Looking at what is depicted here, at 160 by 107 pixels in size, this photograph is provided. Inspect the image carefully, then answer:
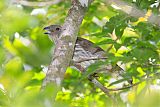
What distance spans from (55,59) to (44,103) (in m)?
0.90

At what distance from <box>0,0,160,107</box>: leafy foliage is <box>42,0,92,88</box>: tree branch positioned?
0.09 metres

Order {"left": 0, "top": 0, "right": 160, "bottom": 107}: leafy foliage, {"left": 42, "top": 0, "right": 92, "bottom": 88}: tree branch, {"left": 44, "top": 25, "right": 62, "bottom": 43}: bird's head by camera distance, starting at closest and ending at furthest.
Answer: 1. {"left": 0, "top": 0, "right": 160, "bottom": 107}: leafy foliage
2. {"left": 42, "top": 0, "right": 92, "bottom": 88}: tree branch
3. {"left": 44, "top": 25, "right": 62, "bottom": 43}: bird's head

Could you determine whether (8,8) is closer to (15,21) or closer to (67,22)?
(15,21)

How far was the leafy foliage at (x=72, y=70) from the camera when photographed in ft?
3.26

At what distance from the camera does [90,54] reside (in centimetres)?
336

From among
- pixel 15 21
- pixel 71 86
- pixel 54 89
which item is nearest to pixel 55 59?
pixel 15 21

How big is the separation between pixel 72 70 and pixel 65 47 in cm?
160

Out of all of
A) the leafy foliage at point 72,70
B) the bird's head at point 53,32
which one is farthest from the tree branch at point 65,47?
the bird's head at point 53,32

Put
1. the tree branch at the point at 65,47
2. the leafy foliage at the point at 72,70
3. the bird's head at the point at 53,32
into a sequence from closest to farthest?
the leafy foliage at the point at 72,70, the tree branch at the point at 65,47, the bird's head at the point at 53,32

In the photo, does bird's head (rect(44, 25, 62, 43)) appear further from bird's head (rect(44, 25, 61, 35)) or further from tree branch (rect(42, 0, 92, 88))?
tree branch (rect(42, 0, 92, 88))

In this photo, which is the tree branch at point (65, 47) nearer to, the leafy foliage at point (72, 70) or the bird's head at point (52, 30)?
the leafy foliage at point (72, 70)

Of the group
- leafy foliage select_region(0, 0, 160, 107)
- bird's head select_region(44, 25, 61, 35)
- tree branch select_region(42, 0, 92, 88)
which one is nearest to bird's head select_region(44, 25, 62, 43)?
bird's head select_region(44, 25, 61, 35)

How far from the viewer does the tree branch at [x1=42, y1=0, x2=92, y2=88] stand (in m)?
1.61

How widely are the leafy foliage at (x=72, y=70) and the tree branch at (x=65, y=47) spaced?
0.29ft
